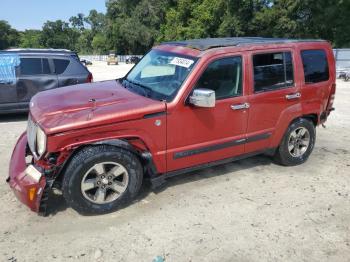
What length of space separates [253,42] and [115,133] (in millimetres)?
2330

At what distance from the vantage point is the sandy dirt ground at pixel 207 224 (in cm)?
363

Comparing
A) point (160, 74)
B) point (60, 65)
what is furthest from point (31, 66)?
point (160, 74)

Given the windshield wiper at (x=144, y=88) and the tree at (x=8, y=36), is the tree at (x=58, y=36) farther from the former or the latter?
the windshield wiper at (x=144, y=88)

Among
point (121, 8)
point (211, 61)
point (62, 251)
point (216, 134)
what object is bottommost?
point (62, 251)

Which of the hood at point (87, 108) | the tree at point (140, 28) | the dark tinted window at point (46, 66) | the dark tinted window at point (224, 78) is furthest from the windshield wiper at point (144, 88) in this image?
the tree at point (140, 28)

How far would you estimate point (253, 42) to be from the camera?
5137 millimetres

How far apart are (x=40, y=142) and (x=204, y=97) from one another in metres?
1.86

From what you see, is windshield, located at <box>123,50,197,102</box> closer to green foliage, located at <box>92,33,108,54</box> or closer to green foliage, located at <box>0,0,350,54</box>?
green foliage, located at <box>0,0,350,54</box>

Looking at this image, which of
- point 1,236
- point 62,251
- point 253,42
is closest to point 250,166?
point 253,42

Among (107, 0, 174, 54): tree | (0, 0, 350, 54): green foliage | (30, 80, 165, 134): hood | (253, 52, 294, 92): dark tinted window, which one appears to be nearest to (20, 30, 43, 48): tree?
(0, 0, 350, 54): green foliage

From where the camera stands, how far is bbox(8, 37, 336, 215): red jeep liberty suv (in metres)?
4.02

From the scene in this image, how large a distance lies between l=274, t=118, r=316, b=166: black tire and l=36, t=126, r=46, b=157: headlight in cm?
338

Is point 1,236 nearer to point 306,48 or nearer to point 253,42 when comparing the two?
point 253,42

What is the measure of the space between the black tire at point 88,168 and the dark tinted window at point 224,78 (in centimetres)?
123
